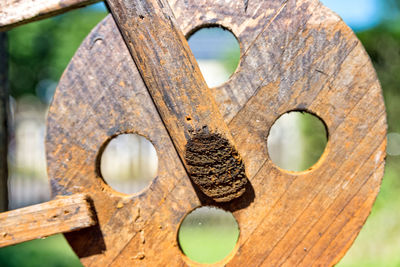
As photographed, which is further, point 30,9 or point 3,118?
point 3,118

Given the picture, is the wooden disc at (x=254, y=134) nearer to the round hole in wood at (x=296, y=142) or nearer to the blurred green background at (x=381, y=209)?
the blurred green background at (x=381, y=209)

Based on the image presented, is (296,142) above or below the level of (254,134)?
below

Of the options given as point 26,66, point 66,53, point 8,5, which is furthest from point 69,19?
point 8,5

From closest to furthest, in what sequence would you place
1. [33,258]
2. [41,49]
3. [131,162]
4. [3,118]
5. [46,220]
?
1. [46,220]
2. [3,118]
3. [33,258]
4. [131,162]
5. [41,49]

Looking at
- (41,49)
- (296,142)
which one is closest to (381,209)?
(296,142)

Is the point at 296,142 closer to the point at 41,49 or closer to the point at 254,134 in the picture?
the point at 254,134

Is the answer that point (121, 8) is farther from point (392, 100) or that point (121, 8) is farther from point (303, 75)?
point (392, 100)

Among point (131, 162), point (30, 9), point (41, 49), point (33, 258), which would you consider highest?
point (30, 9)

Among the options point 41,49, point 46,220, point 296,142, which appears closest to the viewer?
point 46,220
